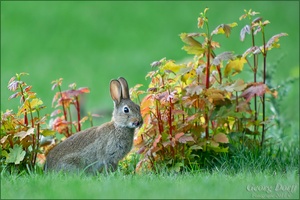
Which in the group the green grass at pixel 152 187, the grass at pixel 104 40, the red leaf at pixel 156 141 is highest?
the grass at pixel 104 40

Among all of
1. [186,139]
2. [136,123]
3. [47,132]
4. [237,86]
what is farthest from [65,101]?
[237,86]

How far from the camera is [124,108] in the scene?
26.5 ft

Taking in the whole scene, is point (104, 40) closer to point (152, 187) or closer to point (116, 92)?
point (116, 92)

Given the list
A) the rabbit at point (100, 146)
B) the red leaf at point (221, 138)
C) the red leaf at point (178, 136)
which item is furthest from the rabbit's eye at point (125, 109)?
the red leaf at point (221, 138)

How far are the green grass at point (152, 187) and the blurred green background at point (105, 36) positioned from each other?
10524mm

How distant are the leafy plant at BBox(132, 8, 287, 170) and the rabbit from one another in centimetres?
15

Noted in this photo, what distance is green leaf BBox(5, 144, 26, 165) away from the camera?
25.2ft

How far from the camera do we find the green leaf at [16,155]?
7.70 metres

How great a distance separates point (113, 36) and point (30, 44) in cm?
218

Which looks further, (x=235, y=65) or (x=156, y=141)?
(x=235, y=65)

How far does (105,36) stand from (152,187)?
586 inches

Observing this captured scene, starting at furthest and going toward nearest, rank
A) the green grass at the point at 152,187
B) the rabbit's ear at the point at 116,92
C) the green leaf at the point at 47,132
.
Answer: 1. the rabbit's ear at the point at 116,92
2. the green leaf at the point at 47,132
3. the green grass at the point at 152,187

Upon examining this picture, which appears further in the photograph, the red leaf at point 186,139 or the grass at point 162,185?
the red leaf at point 186,139

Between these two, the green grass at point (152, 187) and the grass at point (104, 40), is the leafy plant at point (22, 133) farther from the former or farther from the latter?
the grass at point (104, 40)
